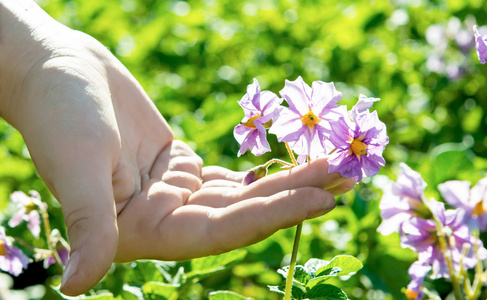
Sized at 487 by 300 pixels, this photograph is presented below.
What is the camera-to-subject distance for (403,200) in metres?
1.50

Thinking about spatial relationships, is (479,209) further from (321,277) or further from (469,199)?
(321,277)

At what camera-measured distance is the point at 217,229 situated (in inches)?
58.7

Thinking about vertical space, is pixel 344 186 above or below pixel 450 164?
above

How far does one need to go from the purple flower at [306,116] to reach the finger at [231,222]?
0.12 meters

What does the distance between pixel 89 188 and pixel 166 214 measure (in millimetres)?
278

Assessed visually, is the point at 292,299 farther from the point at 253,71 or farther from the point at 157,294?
the point at 253,71

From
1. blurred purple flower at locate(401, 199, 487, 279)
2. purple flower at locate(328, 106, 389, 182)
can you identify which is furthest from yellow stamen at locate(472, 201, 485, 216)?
purple flower at locate(328, 106, 389, 182)

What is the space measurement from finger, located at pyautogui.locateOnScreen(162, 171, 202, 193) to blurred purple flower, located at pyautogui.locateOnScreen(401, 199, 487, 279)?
0.60m

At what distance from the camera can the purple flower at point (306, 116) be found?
57.7 inches

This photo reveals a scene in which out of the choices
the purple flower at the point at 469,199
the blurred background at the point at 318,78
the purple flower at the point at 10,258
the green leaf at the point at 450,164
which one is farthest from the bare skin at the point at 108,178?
the green leaf at the point at 450,164

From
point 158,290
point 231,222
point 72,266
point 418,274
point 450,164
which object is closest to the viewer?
point 72,266

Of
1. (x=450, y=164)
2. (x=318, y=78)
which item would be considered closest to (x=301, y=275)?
(x=450, y=164)

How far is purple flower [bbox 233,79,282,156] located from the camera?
1.54 m

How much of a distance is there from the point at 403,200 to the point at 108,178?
661 millimetres
